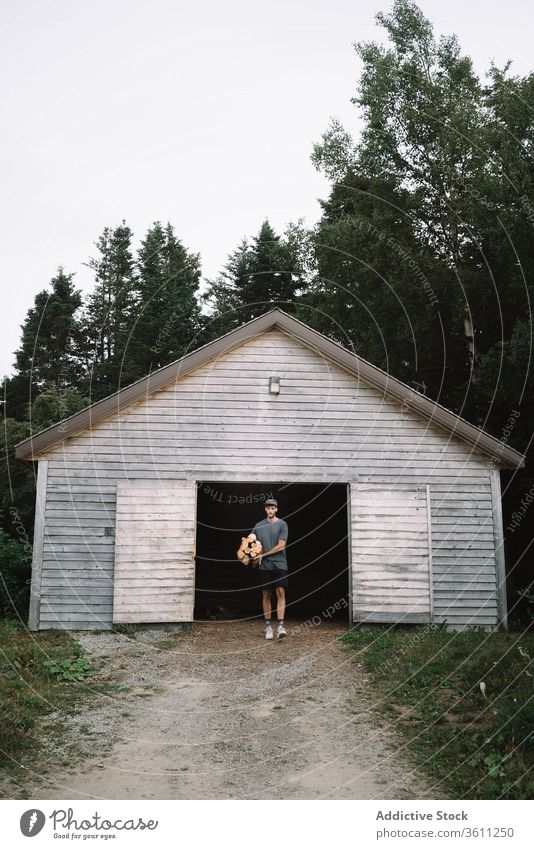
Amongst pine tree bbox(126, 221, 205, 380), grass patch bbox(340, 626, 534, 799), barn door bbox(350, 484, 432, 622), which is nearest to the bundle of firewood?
grass patch bbox(340, 626, 534, 799)

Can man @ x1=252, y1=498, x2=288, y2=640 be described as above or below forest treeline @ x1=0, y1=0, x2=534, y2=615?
below

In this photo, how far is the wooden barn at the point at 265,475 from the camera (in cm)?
1079

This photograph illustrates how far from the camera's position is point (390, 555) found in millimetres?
11219

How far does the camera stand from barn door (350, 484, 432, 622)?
11031mm

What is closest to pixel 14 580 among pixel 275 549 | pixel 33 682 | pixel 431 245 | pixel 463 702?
pixel 33 682

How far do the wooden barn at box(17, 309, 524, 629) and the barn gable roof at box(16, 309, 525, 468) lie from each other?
1.0 inches

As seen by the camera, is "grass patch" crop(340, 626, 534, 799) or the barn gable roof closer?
"grass patch" crop(340, 626, 534, 799)

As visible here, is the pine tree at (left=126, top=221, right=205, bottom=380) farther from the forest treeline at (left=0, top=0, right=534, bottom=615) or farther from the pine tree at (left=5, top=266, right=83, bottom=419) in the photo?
the forest treeline at (left=0, top=0, right=534, bottom=615)

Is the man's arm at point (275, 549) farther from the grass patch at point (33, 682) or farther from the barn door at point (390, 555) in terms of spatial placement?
the grass patch at point (33, 682)

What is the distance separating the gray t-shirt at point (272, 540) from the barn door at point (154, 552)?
5.30 ft

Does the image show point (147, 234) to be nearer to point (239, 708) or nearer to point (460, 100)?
point (460, 100)

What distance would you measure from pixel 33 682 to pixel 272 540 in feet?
12.9

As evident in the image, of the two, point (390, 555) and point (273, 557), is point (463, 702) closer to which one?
point (273, 557)

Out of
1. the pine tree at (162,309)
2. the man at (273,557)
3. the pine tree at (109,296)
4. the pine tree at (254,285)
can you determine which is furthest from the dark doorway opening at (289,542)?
the pine tree at (109,296)
